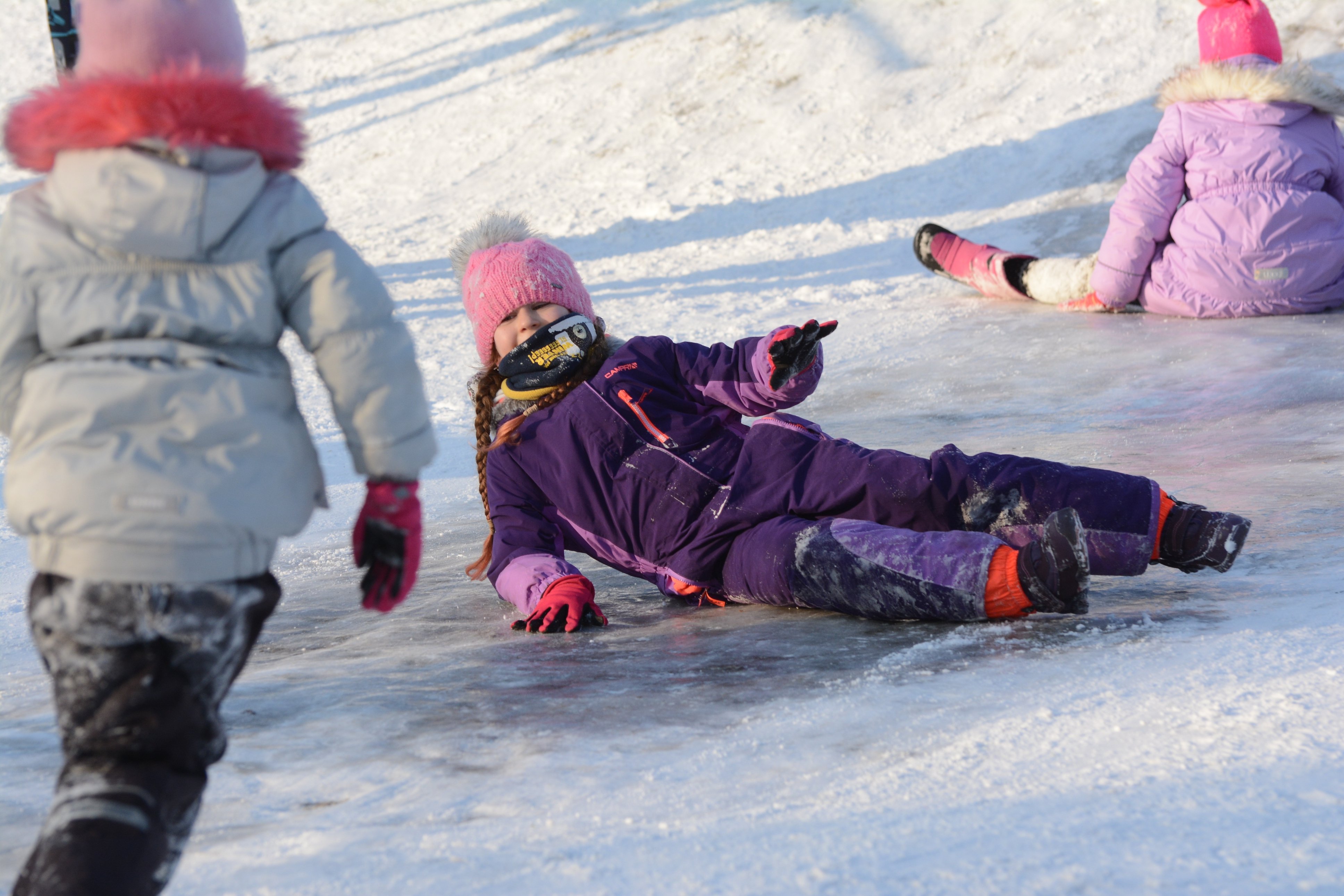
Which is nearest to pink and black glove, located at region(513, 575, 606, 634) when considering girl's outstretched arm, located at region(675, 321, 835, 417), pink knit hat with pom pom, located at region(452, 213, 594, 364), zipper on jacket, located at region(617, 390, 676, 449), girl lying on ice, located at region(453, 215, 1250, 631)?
girl lying on ice, located at region(453, 215, 1250, 631)

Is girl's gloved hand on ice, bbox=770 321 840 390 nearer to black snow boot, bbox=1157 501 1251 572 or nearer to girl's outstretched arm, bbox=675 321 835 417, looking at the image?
girl's outstretched arm, bbox=675 321 835 417

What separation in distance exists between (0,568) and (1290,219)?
16.1ft

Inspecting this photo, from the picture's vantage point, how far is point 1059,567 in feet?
7.29

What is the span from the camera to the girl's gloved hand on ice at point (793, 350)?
9.09 feet

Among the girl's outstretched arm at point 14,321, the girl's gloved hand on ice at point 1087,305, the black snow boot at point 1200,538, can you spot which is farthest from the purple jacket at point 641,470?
the girl's gloved hand on ice at point 1087,305

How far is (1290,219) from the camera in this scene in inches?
205

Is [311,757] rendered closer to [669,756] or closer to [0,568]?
[669,756]

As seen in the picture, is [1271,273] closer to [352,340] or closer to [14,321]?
[352,340]

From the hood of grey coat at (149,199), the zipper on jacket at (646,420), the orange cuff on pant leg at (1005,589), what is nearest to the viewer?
the hood of grey coat at (149,199)

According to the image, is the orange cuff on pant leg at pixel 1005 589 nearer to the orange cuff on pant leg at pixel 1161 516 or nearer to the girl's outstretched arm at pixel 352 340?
the orange cuff on pant leg at pixel 1161 516

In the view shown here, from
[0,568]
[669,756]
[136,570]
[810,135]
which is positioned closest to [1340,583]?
[669,756]

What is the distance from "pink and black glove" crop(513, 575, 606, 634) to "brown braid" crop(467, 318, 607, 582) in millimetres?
274

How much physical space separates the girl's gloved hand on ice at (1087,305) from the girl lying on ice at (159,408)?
4.73 m

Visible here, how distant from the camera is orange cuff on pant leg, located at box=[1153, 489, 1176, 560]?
99.3 inches
